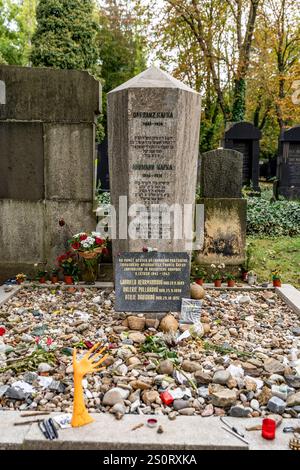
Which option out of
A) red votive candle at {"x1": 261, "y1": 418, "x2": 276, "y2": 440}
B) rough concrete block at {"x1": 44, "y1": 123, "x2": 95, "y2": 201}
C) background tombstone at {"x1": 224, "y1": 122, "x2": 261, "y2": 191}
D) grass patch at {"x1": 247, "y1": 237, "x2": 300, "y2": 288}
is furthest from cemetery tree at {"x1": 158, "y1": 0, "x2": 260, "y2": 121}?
red votive candle at {"x1": 261, "y1": 418, "x2": 276, "y2": 440}

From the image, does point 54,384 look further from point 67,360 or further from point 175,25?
point 175,25

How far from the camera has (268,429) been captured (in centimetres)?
264

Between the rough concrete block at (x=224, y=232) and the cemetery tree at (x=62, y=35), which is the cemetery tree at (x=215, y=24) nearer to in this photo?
the cemetery tree at (x=62, y=35)

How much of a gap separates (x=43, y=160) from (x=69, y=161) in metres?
0.36

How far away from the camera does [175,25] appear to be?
15984mm

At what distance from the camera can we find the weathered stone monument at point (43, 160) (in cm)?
596

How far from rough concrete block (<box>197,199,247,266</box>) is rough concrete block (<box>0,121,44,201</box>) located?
243 centimetres

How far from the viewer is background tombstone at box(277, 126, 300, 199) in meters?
14.8

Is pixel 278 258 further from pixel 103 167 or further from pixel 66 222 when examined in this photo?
pixel 103 167

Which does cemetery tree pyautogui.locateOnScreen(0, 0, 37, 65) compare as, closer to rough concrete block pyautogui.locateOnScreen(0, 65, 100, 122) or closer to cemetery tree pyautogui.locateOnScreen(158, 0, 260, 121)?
cemetery tree pyautogui.locateOnScreen(158, 0, 260, 121)

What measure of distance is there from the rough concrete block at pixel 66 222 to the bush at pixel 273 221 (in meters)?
5.20

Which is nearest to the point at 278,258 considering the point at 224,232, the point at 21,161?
the point at 224,232

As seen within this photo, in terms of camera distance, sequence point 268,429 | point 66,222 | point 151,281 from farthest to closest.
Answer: point 66,222
point 151,281
point 268,429

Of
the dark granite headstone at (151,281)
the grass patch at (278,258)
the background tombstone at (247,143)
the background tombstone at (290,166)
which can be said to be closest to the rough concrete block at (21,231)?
the dark granite headstone at (151,281)
